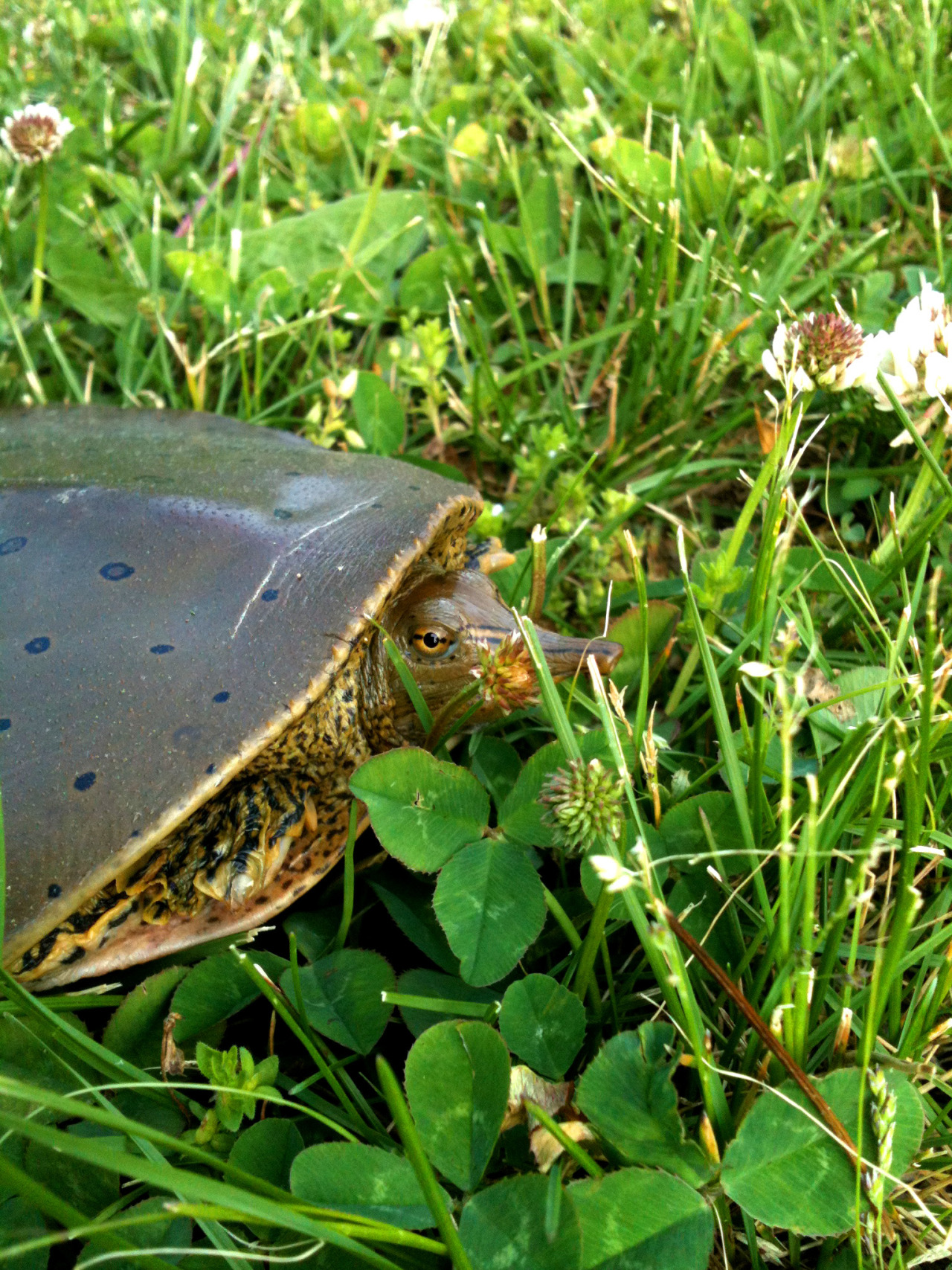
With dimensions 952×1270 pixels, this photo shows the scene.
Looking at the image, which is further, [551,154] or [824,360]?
[551,154]

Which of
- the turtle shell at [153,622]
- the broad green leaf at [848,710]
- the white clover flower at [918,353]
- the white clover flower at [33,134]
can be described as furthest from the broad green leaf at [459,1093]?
the white clover flower at [33,134]

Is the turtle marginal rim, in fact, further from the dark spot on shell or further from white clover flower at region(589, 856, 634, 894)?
white clover flower at region(589, 856, 634, 894)

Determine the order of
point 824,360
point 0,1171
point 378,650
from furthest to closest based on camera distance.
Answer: point 378,650 → point 824,360 → point 0,1171

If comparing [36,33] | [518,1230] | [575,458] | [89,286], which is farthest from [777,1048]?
[36,33]

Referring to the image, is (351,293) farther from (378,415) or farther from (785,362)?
(785,362)

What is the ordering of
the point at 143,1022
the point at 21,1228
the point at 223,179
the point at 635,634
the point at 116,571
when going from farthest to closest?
the point at 223,179 < the point at 635,634 < the point at 116,571 < the point at 143,1022 < the point at 21,1228

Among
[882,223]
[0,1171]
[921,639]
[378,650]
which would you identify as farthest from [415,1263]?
[882,223]

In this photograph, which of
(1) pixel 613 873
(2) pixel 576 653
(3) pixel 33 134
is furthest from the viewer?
(3) pixel 33 134

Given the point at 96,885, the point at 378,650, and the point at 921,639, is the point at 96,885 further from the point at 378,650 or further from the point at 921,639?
the point at 921,639
